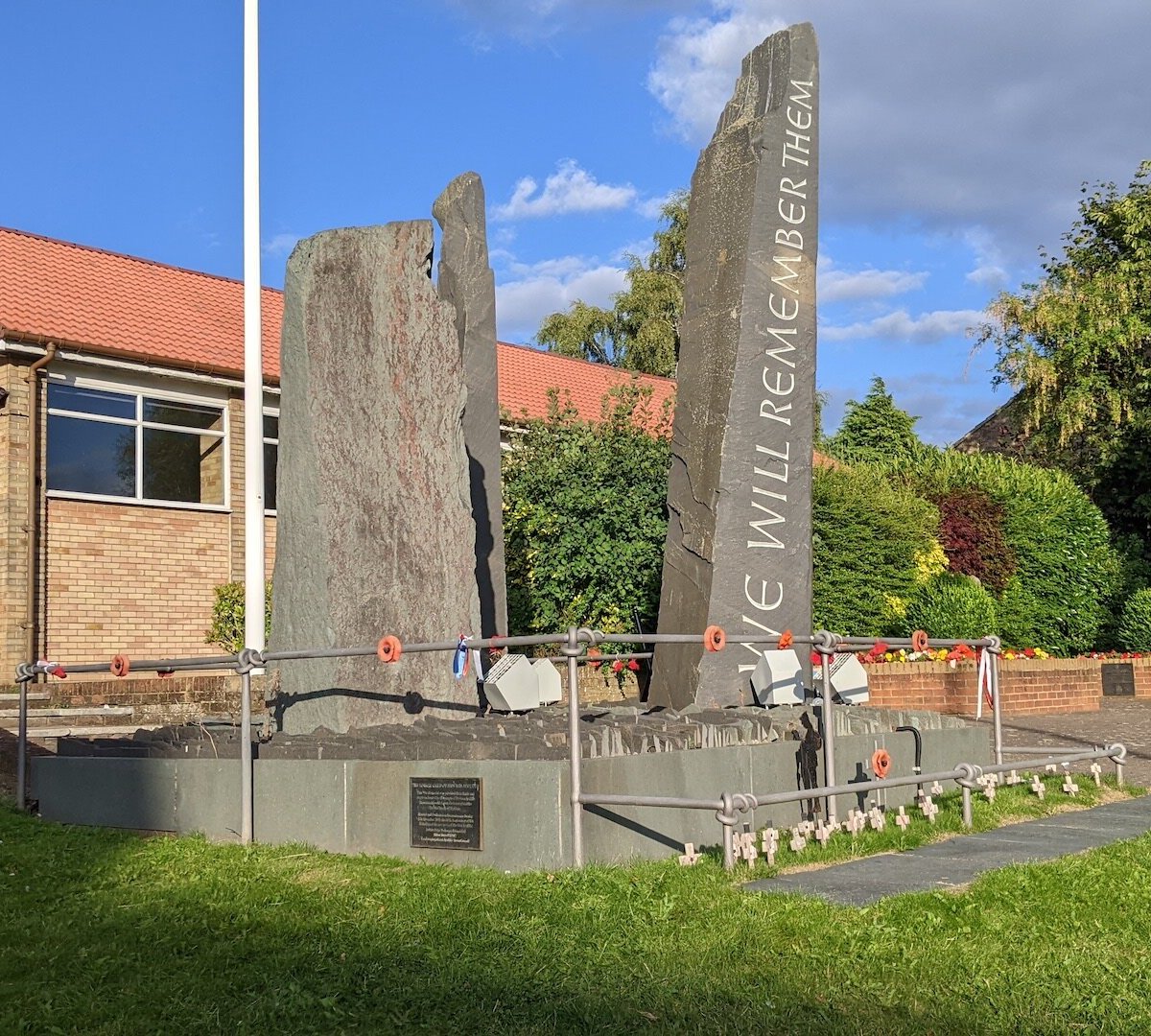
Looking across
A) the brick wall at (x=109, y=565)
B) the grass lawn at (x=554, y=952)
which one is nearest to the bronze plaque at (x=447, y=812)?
the grass lawn at (x=554, y=952)

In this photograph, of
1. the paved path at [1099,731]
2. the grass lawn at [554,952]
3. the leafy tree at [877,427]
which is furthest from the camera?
the leafy tree at [877,427]

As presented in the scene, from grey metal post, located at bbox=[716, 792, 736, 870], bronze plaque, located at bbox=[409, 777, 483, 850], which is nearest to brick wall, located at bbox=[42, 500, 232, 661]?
bronze plaque, located at bbox=[409, 777, 483, 850]

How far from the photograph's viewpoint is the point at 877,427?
1300 inches

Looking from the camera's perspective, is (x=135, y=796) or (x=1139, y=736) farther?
(x=1139, y=736)

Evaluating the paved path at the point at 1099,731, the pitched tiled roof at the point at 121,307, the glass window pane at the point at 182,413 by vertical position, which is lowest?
the paved path at the point at 1099,731

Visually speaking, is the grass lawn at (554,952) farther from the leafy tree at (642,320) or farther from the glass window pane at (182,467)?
the leafy tree at (642,320)

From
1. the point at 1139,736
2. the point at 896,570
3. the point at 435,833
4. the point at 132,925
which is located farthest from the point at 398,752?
the point at 896,570

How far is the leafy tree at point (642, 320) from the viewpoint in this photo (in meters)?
36.3

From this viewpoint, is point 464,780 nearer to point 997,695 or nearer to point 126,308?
point 997,695

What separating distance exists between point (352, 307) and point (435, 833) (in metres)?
3.38

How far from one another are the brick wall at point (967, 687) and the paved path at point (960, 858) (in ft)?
22.0

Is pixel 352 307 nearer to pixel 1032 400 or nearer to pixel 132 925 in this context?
pixel 132 925

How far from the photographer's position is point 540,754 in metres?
6.34

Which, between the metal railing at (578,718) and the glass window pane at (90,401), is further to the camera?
the glass window pane at (90,401)
